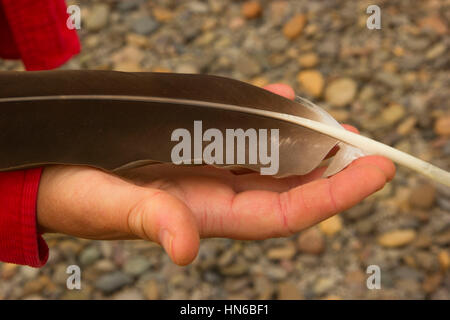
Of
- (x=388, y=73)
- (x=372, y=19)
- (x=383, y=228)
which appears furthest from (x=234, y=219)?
(x=372, y=19)

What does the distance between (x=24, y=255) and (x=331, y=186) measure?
705mm

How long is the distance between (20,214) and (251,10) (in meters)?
1.80

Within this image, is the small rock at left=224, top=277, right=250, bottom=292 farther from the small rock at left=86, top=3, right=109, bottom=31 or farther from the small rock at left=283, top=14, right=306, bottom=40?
the small rock at left=86, top=3, right=109, bottom=31

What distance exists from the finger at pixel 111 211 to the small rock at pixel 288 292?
841 millimetres

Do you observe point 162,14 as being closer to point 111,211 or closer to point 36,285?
point 36,285

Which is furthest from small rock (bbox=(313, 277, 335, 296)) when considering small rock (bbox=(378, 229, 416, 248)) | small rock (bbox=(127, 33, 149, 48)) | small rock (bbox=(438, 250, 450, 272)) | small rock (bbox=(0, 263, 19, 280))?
small rock (bbox=(127, 33, 149, 48))

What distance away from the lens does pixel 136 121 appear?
1.17 meters

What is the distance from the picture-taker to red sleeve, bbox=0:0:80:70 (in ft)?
4.91

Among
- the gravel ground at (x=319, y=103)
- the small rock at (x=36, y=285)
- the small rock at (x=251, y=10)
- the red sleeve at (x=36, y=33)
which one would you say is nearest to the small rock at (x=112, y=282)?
the gravel ground at (x=319, y=103)

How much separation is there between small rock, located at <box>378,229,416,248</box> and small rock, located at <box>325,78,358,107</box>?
0.63 metres

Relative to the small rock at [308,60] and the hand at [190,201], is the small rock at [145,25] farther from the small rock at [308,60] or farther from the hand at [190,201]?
the hand at [190,201]

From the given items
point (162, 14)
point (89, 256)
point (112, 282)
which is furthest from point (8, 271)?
point (162, 14)

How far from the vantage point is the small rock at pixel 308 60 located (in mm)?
2383
